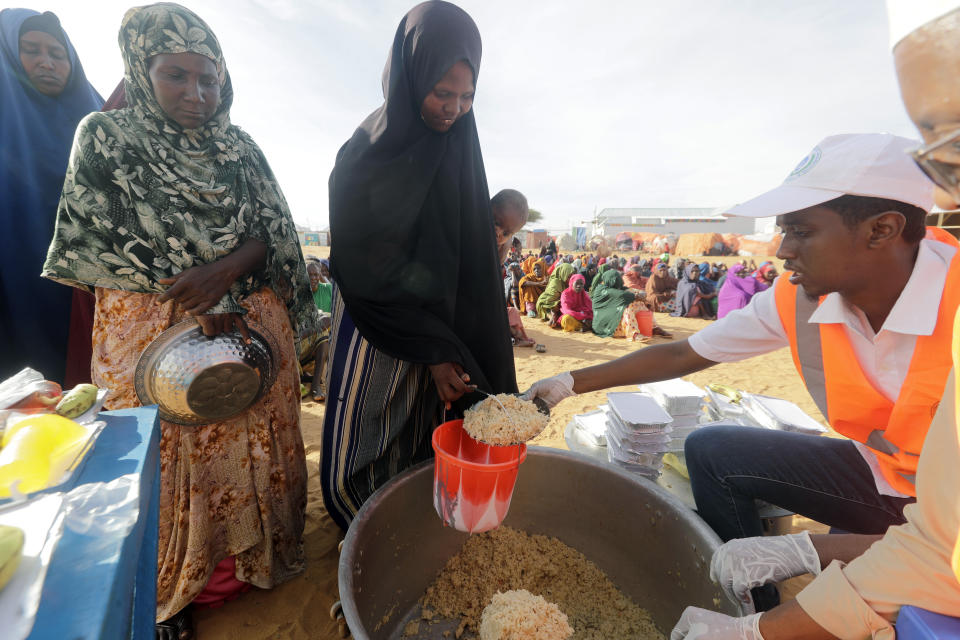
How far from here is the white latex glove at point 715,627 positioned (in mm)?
1072

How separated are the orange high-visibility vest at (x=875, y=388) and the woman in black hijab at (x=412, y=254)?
Answer: 118 cm

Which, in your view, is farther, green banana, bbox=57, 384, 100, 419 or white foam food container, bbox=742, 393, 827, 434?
white foam food container, bbox=742, 393, 827, 434

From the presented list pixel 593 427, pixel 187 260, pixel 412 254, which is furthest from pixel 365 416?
pixel 593 427

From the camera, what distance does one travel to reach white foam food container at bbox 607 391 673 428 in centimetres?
234

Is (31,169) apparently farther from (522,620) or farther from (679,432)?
(679,432)

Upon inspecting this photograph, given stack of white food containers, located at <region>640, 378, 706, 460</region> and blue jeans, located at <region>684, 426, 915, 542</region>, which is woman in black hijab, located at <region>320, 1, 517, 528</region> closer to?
blue jeans, located at <region>684, 426, 915, 542</region>

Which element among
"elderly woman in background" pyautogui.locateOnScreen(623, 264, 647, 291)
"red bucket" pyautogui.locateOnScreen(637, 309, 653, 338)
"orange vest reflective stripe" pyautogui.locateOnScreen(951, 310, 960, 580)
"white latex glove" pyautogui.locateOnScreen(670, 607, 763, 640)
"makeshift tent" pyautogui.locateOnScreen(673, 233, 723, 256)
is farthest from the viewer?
"makeshift tent" pyautogui.locateOnScreen(673, 233, 723, 256)

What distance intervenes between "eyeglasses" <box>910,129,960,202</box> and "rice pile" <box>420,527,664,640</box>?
1800 mm

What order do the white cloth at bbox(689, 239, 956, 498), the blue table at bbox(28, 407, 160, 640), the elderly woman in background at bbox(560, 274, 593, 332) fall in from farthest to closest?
the elderly woman in background at bbox(560, 274, 593, 332)
the white cloth at bbox(689, 239, 956, 498)
the blue table at bbox(28, 407, 160, 640)

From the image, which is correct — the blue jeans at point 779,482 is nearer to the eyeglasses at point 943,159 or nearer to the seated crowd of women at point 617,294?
the eyeglasses at point 943,159

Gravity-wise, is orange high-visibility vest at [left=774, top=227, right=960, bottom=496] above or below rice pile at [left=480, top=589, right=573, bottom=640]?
above

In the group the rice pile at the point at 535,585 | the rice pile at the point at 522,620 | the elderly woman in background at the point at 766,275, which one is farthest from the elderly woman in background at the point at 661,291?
the rice pile at the point at 522,620

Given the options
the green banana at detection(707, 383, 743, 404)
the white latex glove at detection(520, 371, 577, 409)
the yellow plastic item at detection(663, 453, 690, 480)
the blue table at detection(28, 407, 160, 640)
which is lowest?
the yellow plastic item at detection(663, 453, 690, 480)

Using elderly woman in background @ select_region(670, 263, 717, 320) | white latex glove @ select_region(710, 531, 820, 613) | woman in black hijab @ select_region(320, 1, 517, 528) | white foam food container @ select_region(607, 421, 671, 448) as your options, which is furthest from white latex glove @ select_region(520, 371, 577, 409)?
elderly woman in background @ select_region(670, 263, 717, 320)
